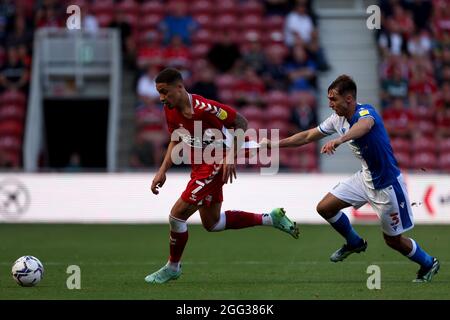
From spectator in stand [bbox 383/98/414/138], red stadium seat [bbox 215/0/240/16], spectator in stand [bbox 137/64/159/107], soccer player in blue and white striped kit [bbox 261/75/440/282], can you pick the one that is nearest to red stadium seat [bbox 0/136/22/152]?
spectator in stand [bbox 137/64/159/107]

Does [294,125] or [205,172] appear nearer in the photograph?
[205,172]

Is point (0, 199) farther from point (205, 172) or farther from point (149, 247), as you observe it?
point (205, 172)

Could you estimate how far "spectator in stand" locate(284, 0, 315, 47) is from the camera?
24.1 meters

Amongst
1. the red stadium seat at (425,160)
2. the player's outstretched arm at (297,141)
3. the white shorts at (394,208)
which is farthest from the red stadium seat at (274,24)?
the white shorts at (394,208)

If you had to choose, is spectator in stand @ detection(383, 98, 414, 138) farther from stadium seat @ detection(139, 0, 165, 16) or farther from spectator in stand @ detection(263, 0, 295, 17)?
stadium seat @ detection(139, 0, 165, 16)

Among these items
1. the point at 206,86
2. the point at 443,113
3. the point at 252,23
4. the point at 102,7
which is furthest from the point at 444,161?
the point at 102,7

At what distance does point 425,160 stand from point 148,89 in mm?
6354

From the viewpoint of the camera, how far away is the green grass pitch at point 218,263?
9648 millimetres

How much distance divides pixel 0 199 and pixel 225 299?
10.9 m

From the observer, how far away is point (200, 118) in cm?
1054

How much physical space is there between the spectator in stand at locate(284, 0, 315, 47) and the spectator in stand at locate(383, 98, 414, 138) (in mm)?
2828

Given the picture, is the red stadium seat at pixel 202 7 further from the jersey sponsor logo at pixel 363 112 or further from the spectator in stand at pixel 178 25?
the jersey sponsor logo at pixel 363 112

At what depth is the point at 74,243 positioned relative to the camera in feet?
50.9

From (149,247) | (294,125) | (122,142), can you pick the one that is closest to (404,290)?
(149,247)
